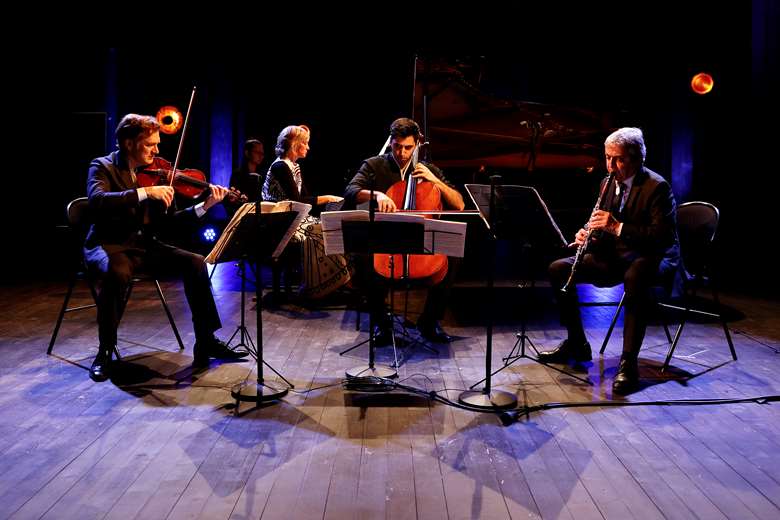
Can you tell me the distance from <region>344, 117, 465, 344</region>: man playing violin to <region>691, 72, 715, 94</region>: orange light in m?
4.71

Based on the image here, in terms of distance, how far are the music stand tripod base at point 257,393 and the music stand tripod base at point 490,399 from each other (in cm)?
87

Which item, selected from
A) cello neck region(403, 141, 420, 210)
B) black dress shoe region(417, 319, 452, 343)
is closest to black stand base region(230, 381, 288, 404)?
black dress shoe region(417, 319, 452, 343)

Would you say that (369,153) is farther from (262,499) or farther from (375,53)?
(262,499)

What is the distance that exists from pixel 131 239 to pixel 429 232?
1.75 m

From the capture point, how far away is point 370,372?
134 inches

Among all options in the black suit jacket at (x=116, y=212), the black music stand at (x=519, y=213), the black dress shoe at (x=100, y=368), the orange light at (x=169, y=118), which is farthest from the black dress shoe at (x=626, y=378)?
the orange light at (x=169, y=118)

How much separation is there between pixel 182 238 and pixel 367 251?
5815mm

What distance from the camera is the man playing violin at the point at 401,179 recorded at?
4199mm

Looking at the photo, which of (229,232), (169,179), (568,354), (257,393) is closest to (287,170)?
(169,179)

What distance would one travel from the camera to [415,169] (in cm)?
418

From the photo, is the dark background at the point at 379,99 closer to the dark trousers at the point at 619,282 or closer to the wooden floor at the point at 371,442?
the dark trousers at the point at 619,282

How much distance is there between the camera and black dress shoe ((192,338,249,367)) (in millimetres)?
3691

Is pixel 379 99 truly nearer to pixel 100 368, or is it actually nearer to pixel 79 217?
pixel 79 217

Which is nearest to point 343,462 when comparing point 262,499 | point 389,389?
point 262,499
